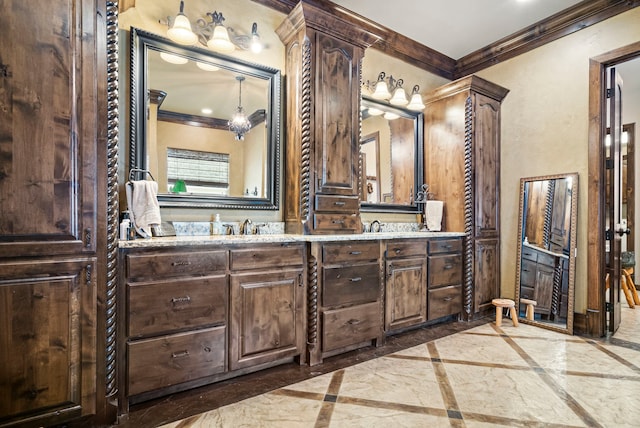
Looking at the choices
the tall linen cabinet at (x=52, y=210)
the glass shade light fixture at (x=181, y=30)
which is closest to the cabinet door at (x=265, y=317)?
the tall linen cabinet at (x=52, y=210)

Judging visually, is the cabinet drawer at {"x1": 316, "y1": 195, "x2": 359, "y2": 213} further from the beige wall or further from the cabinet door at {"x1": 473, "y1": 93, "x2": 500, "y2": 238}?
the beige wall

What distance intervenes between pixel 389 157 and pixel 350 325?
1891mm

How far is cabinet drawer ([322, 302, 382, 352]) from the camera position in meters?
2.37

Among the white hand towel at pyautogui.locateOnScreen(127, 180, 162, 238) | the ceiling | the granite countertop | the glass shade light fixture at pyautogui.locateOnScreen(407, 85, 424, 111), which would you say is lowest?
the granite countertop

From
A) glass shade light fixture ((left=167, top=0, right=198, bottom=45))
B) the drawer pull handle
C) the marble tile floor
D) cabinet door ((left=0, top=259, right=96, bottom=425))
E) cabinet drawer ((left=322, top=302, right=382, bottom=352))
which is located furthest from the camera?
cabinet drawer ((left=322, top=302, right=382, bottom=352))

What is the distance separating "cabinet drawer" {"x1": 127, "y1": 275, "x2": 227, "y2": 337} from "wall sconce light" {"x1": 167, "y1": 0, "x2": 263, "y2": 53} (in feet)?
5.60

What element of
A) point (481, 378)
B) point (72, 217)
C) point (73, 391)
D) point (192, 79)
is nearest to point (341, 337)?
point (481, 378)

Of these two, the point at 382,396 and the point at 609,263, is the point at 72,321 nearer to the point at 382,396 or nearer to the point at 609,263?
the point at 382,396

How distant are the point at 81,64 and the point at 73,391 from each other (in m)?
1.58

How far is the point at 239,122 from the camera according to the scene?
265 centimetres

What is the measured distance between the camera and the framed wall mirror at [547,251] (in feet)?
10.3

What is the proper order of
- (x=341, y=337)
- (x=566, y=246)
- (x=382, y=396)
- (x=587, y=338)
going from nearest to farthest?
(x=382, y=396), (x=341, y=337), (x=587, y=338), (x=566, y=246)

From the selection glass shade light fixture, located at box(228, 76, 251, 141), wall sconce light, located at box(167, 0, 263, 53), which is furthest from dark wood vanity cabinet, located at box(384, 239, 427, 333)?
wall sconce light, located at box(167, 0, 263, 53)

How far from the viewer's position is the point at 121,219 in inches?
82.1
